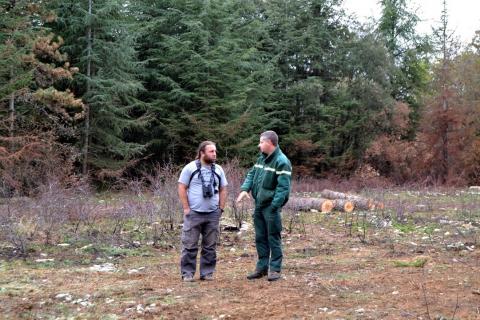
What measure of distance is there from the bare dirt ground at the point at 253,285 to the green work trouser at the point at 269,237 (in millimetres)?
283

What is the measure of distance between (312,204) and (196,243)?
8.44m

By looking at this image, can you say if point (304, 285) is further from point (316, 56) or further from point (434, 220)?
point (316, 56)

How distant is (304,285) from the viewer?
599 centimetres

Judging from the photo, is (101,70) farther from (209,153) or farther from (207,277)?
(207,277)

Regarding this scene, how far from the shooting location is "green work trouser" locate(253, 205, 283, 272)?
6367 millimetres

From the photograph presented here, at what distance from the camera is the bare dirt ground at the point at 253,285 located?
5004 mm

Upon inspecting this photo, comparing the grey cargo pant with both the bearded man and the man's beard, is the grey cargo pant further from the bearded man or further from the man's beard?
the man's beard

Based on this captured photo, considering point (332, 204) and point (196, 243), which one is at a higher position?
point (196, 243)

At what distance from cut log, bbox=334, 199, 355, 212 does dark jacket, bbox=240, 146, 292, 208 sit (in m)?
8.22

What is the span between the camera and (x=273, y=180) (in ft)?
21.0

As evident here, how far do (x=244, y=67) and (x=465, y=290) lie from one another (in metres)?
23.0

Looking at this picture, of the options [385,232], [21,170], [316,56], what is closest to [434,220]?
[385,232]

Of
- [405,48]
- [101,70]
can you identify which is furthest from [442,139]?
[101,70]

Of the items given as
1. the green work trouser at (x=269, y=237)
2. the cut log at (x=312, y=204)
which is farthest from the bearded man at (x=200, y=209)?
the cut log at (x=312, y=204)
